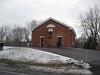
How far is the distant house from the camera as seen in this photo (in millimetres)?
36781

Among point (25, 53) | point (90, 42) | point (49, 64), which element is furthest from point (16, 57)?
point (90, 42)

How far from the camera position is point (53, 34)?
124 ft

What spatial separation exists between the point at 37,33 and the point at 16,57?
2187 cm

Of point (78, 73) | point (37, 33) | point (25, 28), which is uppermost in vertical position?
point (25, 28)

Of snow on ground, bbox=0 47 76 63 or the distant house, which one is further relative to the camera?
the distant house

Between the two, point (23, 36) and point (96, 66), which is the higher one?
point (23, 36)

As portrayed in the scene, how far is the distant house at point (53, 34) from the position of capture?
3678 cm

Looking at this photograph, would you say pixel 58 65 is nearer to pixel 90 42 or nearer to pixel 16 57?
pixel 16 57

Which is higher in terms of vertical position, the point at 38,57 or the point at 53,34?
the point at 53,34

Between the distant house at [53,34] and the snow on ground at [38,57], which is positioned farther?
the distant house at [53,34]

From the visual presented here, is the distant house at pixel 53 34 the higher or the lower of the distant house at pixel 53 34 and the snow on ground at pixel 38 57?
the higher

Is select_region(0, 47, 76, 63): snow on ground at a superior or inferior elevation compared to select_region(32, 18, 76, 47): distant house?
inferior

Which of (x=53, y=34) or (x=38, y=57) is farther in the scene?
(x=53, y=34)

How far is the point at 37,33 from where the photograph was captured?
→ 39844mm
